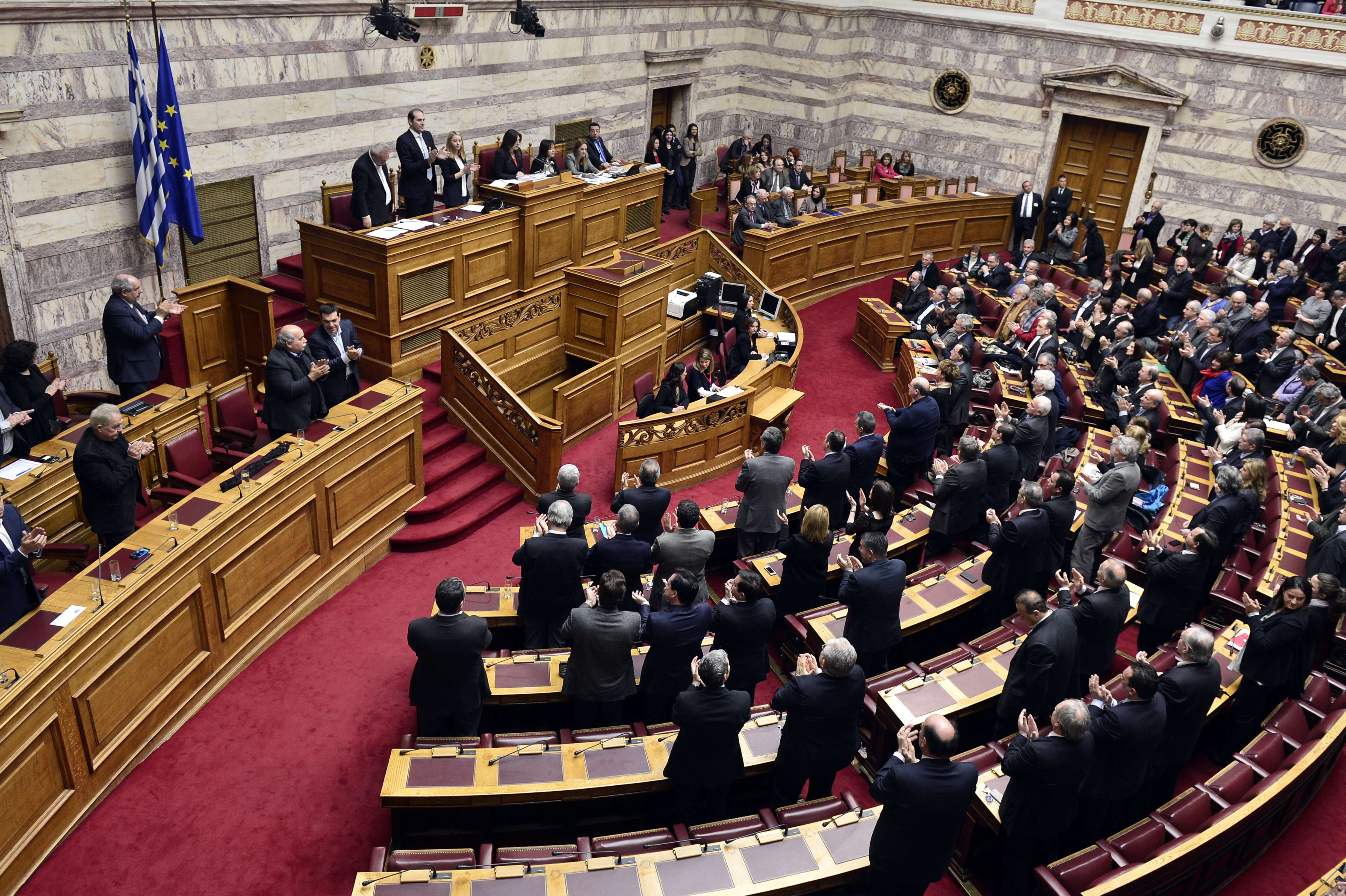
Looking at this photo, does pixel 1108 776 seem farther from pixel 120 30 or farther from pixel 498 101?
pixel 498 101

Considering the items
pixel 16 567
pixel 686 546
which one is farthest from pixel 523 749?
pixel 16 567

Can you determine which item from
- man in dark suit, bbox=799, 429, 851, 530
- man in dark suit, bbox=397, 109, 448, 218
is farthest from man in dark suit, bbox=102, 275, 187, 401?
man in dark suit, bbox=799, 429, 851, 530

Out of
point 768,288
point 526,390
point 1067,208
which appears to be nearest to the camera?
point 526,390

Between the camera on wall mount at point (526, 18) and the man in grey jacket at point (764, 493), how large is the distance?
733 centimetres

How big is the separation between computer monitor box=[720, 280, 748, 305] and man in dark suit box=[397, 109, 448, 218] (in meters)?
3.78

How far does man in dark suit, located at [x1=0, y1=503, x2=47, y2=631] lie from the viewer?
16.7 feet

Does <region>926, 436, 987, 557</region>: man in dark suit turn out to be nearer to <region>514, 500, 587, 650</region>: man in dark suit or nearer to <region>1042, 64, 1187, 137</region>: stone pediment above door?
<region>514, 500, 587, 650</region>: man in dark suit

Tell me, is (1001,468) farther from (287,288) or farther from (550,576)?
(287,288)

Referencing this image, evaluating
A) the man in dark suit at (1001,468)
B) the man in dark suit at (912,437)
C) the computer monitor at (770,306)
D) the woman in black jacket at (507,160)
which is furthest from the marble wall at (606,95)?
the man in dark suit at (1001,468)

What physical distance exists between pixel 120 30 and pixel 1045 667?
8602 millimetres

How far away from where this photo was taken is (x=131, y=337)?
707 centimetres

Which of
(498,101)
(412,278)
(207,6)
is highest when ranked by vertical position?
(207,6)

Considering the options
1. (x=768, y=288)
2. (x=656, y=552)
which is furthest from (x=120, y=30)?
(x=768, y=288)

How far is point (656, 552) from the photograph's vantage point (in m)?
6.39
